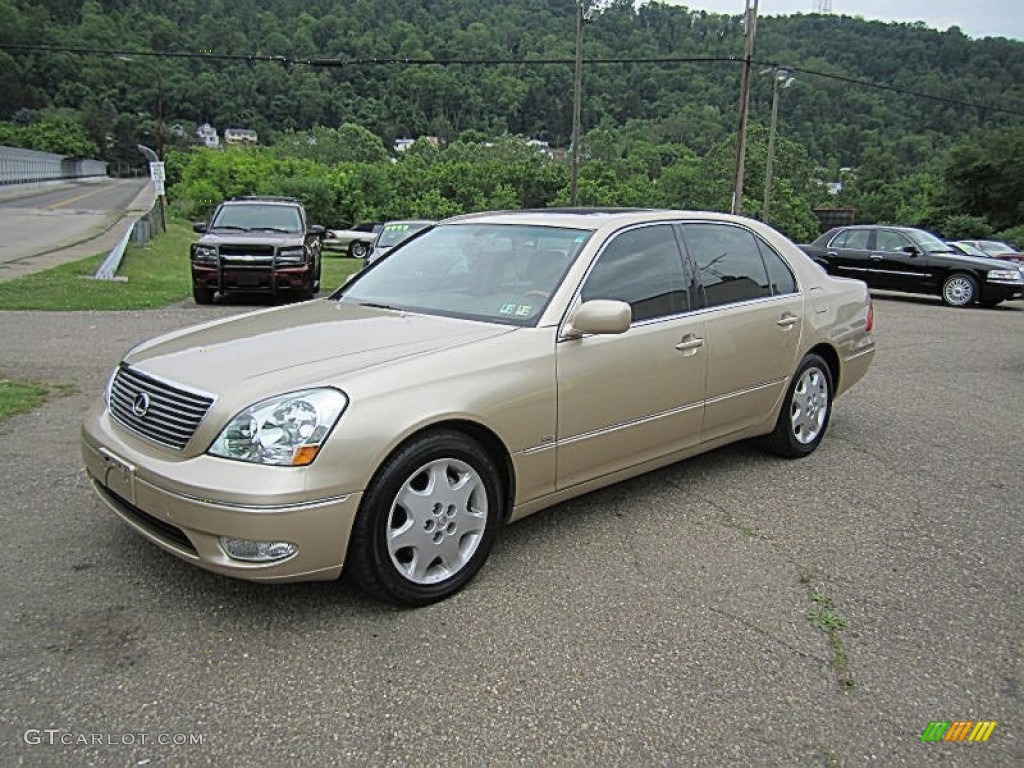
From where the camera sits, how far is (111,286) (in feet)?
46.2

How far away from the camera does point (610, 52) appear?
51.0 m

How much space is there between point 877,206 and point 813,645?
7307cm

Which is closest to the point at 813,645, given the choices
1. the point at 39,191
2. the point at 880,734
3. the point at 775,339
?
the point at 880,734

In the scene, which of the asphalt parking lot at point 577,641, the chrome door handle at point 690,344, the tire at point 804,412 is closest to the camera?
the asphalt parking lot at point 577,641

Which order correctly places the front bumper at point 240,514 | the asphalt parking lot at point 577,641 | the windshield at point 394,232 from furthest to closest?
the windshield at point 394,232, the front bumper at point 240,514, the asphalt parking lot at point 577,641

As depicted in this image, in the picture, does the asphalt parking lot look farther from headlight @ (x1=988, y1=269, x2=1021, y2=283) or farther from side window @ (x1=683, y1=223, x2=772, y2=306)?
headlight @ (x1=988, y1=269, x2=1021, y2=283)

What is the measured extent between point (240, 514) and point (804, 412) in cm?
381

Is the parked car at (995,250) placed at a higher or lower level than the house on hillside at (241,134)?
lower

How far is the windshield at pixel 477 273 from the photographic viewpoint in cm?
396

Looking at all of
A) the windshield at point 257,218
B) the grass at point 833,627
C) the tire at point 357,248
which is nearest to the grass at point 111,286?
the windshield at point 257,218

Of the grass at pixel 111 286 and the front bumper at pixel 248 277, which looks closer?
the grass at pixel 111 286

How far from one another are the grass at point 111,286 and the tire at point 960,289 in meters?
12.4

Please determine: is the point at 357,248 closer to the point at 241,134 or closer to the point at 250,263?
the point at 250,263

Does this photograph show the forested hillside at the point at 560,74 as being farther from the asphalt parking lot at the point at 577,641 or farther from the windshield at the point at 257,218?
the asphalt parking lot at the point at 577,641
